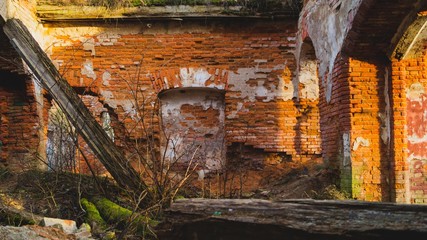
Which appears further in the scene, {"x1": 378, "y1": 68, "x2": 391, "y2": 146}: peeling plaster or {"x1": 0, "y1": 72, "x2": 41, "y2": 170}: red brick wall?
{"x1": 0, "y1": 72, "x2": 41, "y2": 170}: red brick wall

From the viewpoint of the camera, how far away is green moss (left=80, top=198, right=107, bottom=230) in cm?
502

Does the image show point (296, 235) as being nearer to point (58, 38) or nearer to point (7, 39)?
point (7, 39)

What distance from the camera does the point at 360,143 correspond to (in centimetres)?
705

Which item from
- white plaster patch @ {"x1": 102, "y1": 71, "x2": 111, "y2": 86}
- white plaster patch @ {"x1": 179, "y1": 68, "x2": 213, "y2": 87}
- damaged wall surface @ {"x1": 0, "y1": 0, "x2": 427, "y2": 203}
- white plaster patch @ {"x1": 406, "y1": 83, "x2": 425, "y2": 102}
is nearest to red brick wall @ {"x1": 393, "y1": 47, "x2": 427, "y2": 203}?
white plaster patch @ {"x1": 406, "y1": 83, "x2": 425, "y2": 102}

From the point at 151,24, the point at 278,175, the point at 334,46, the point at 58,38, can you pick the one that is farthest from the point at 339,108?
the point at 58,38

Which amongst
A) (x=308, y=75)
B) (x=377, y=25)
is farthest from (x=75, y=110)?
(x=308, y=75)

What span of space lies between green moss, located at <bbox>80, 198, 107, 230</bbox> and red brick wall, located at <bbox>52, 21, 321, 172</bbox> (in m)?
4.48

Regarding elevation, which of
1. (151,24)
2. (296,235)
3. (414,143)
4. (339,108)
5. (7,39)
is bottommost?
→ (296,235)

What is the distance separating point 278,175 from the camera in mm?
9422

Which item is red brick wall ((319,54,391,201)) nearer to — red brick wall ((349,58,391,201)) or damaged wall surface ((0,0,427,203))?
red brick wall ((349,58,391,201))

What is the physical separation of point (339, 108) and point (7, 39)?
6140 millimetres

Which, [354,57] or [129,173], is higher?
[354,57]

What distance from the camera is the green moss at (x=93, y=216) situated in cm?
502

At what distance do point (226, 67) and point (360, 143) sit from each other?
3.75 m
